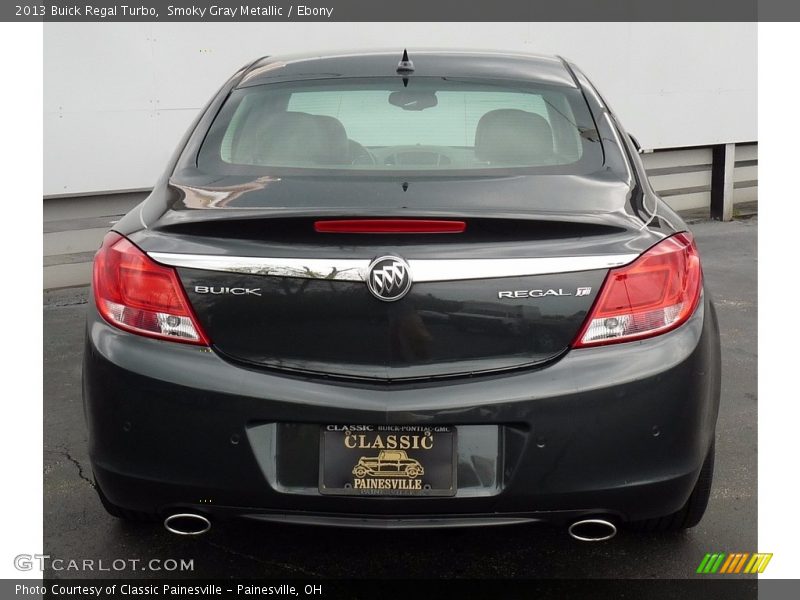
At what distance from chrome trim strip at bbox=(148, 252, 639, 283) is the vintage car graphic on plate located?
0.44 m

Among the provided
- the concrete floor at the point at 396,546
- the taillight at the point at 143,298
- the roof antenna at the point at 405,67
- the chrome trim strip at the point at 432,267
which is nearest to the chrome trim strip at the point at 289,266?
the chrome trim strip at the point at 432,267

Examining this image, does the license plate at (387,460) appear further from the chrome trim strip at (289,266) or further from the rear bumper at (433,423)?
the chrome trim strip at (289,266)

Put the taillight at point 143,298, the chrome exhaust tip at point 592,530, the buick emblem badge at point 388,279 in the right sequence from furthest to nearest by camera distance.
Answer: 1. the chrome exhaust tip at point 592,530
2. the taillight at point 143,298
3. the buick emblem badge at point 388,279

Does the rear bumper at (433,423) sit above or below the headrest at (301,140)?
below

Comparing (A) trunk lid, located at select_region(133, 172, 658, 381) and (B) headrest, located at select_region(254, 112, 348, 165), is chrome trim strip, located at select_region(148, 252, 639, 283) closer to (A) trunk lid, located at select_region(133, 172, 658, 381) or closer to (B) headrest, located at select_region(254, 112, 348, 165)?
(A) trunk lid, located at select_region(133, 172, 658, 381)

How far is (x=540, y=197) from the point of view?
2.71 meters

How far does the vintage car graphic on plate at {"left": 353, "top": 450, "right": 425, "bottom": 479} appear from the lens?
2.56 m

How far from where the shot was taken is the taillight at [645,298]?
8.50 ft

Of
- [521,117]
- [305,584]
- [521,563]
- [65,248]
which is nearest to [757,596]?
[521,563]

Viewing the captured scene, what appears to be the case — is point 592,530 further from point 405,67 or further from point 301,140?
point 405,67

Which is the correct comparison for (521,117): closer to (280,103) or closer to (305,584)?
(280,103)

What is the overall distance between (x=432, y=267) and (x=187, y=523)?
988mm

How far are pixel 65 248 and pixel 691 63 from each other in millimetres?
6070

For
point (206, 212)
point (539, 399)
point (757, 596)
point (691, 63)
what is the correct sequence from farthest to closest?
1. point (691, 63)
2. point (757, 596)
3. point (206, 212)
4. point (539, 399)
